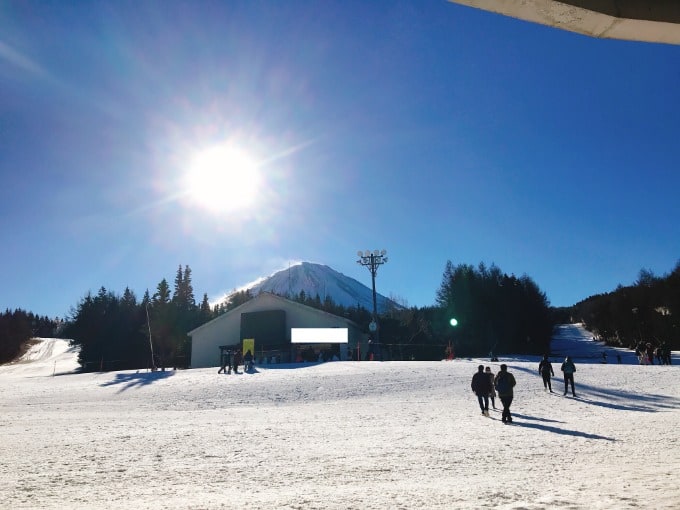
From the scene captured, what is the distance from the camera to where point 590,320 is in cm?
8381

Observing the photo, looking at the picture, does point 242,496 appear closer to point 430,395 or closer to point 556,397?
point 430,395

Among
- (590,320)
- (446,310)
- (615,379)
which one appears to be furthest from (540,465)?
(590,320)

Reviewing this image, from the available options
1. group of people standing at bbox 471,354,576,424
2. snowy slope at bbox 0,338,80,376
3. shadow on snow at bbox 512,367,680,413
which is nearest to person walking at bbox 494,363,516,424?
group of people standing at bbox 471,354,576,424

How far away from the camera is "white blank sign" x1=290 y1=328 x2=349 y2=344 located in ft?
151

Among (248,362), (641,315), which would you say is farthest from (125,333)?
(641,315)

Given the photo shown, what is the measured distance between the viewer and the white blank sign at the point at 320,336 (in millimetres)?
46000

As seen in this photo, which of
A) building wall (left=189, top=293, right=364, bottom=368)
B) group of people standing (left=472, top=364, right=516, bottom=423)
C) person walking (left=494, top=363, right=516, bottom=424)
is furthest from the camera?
building wall (left=189, top=293, right=364, bottom=368)

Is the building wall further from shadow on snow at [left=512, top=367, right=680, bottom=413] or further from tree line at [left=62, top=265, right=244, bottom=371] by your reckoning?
shadow on snow at [left=512, top=367, right=680, bottom=413]

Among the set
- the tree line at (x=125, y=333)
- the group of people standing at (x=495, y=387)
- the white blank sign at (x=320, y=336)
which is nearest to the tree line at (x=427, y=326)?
the tree line at (x=125, y=333)

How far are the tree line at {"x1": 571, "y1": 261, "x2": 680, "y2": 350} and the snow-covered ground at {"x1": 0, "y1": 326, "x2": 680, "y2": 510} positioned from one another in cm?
4139

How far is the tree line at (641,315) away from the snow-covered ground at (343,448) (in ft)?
136

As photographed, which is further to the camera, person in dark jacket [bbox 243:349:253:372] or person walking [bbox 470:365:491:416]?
person in dark jacket [bbox 243:349:253:372]

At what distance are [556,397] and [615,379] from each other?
6.15m

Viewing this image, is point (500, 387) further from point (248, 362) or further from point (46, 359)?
point (46, 359)
